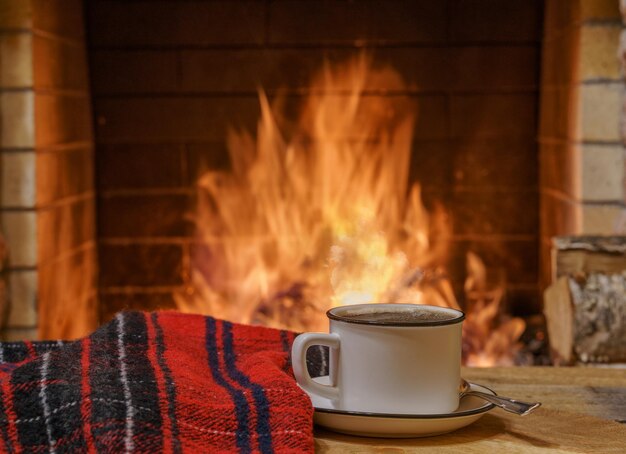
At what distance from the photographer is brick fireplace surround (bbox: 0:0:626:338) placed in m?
2.39

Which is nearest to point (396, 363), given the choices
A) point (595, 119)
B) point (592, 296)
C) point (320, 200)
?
point (592, 296)

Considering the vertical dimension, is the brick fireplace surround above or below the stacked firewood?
above

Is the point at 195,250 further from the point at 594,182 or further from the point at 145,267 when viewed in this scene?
the point at 594,182

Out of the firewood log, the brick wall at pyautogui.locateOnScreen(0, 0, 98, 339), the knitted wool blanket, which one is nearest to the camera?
the knitted wool blanket

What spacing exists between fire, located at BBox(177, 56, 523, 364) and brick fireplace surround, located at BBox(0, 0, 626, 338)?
42 millimetres

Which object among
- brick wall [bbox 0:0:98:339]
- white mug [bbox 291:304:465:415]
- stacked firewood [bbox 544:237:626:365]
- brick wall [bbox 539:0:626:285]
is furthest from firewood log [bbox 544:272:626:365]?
brick wall [bbox 0:0:98:339]

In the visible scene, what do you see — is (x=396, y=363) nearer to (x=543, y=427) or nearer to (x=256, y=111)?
(x=543, y=427)

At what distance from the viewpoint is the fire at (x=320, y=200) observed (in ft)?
7.91

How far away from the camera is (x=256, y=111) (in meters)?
2.43

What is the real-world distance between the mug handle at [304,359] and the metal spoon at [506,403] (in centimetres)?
10

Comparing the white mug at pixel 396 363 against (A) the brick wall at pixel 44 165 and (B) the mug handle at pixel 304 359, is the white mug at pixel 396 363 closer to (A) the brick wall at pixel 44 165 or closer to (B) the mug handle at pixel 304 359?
(B) the mug handle at pixel 304 359

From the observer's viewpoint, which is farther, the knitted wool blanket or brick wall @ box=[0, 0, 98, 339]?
brick wall @ box=[0, 0, 98, 339]

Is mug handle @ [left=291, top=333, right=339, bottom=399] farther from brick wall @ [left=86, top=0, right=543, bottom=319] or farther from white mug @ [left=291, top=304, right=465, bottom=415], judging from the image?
brick wall @ [left=86, top=0, right=543, bottom=319]

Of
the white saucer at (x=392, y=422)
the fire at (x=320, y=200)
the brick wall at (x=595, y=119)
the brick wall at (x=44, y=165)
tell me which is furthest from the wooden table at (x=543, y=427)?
the fire at (x=320, y=200)
